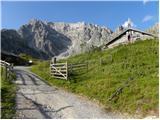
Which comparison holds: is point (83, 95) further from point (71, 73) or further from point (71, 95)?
point (71, 73)

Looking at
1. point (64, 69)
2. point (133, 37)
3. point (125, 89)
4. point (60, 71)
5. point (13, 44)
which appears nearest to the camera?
point (125, 89)

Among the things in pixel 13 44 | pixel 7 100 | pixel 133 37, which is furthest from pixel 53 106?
pixel 13 44

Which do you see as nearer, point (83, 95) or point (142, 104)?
point (142, 104)

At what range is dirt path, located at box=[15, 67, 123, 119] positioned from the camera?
17.4m

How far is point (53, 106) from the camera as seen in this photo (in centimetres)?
1930

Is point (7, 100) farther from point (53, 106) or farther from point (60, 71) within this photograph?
point (60, 71)

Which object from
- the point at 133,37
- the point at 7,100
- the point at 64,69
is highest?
the point at 133,37

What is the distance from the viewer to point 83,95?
2312 cm

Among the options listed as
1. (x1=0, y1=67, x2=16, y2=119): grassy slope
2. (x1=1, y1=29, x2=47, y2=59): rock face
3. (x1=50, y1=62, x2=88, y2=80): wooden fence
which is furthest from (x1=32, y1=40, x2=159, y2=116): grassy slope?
(x1=1, y1=29, x2=47, y2=59): rock face

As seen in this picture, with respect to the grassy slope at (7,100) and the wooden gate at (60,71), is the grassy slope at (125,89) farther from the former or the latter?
the grassy slope at (7,100)

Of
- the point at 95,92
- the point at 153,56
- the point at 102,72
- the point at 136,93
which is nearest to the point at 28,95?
the point at 95,92

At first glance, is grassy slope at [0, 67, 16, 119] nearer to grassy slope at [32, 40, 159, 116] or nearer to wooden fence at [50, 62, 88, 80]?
grassy slope at [32, 40, 159, 116]

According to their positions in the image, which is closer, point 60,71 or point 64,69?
point 64,69

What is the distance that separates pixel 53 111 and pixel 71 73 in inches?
572
